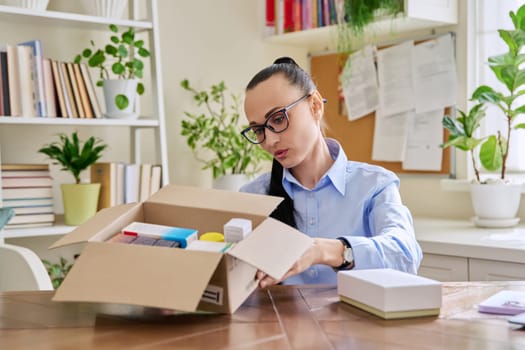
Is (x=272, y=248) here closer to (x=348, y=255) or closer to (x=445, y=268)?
(x=348, y=255)

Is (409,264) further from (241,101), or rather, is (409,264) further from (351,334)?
(241,101)

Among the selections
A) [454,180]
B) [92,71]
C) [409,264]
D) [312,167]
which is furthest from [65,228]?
[454,180]

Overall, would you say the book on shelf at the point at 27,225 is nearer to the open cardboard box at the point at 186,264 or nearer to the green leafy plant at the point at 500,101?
the open cardboard box at the point at 186,264

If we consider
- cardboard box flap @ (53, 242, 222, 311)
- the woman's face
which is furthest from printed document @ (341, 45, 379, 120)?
cardboard box flap @ (53, 242, 222, 311)

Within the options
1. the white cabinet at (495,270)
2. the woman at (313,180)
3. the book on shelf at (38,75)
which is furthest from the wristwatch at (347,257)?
the book on shelf at (38,75)

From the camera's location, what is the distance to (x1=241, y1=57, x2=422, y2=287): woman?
1.79 m

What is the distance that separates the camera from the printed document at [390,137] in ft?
11.2

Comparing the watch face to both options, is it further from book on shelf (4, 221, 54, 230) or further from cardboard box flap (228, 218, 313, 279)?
book on shelf (4, 221, 54, 230)

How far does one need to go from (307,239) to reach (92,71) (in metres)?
1.97

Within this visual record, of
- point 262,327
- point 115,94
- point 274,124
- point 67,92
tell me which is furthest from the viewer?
point 115,94

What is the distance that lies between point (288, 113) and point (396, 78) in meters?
1.71

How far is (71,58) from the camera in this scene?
2975 millimetres

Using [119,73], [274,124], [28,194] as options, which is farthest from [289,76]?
[28,194]

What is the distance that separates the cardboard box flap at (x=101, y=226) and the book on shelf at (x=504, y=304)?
0.68 metres
